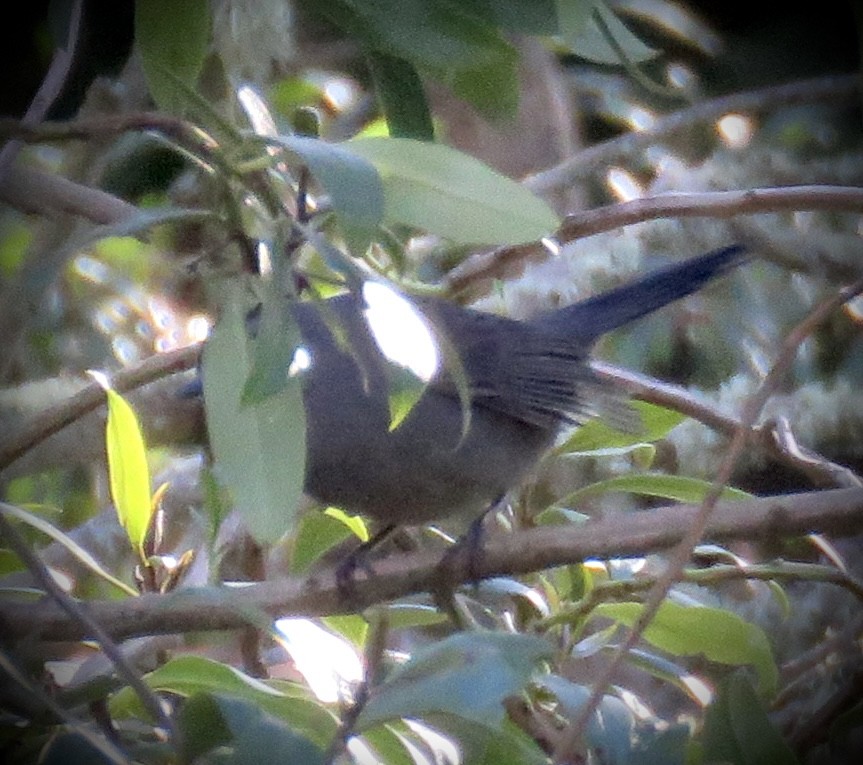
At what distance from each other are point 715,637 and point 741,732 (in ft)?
1.67

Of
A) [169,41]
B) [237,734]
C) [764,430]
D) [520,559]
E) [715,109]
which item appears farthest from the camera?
[715,109]

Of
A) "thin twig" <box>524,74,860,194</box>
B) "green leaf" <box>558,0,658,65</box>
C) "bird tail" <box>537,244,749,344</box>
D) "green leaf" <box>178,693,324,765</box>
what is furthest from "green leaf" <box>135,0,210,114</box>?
"thin twig" <box>524,74,860,194</box>

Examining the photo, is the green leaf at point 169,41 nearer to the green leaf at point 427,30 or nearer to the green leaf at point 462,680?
the green leaf at point 427,30

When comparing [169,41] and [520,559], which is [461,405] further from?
[169,41]

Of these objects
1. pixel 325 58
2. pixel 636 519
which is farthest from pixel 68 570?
pixel 325 58

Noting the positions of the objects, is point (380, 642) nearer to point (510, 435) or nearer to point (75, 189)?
point (75, 189)

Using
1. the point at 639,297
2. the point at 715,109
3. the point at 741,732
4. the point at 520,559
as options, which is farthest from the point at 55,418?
the point at 715,109

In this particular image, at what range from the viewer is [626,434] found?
2.05 meters

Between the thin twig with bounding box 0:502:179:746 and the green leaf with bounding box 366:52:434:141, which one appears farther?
the green leaf with bounding box 366:52:434:141

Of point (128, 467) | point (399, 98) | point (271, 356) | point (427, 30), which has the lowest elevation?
point (128, 467)

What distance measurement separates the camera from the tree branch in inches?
60.1

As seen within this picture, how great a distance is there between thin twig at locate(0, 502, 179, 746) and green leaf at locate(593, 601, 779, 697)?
87 centimetres

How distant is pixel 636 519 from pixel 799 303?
2.46 meters

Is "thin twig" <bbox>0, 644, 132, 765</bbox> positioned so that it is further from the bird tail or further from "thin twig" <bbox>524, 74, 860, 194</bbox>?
"thin twig" <bbox>524, 74, 860, 194</bbox>
